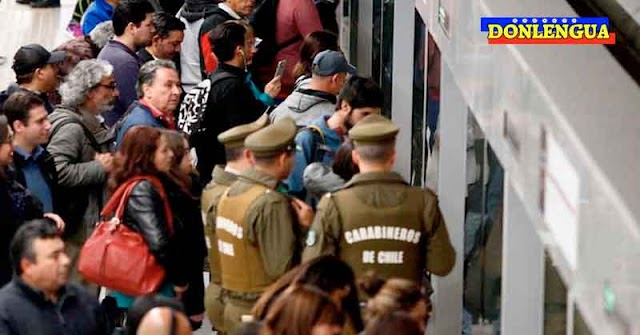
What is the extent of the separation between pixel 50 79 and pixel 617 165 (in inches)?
230

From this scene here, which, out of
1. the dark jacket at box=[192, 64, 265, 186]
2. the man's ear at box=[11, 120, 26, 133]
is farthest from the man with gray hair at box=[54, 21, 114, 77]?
the man's ear at box=[11, 120, 26, 133]

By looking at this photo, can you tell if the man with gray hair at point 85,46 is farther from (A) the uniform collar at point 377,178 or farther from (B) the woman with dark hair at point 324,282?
(B) the woman with dark hair at point 324,282

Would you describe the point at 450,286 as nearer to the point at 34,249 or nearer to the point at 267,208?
the point at 267,208

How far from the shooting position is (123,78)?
10.3 metres

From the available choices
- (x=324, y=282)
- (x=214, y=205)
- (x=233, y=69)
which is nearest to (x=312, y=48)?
(x=233, y=69)

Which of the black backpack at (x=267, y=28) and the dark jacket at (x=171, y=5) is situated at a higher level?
the dark jacket at (x=171, y=5)

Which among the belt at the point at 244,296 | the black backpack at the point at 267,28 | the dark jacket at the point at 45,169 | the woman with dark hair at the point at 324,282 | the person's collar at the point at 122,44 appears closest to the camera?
the woman with dark hair at the point at 324,282

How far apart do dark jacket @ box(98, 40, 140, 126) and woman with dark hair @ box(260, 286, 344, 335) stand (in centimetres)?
541

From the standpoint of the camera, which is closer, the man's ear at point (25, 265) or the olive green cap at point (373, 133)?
the man's ear at point (25, 265)

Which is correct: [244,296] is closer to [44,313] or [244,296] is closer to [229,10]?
[44,313]

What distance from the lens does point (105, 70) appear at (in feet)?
29.8

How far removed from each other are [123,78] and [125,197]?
2.87 m

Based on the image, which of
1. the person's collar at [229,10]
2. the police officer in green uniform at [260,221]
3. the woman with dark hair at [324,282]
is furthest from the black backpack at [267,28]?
the woman with dark hair at [324,282]

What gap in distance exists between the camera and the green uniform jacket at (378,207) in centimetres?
657
